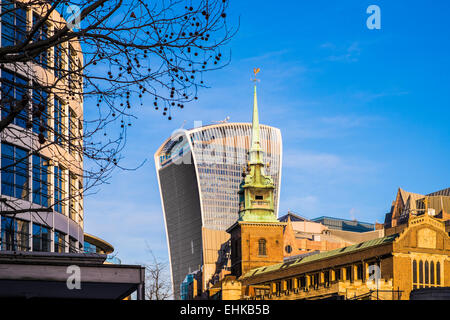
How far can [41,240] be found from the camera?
4403 cm

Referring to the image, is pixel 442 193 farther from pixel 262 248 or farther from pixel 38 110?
pixel 38 110

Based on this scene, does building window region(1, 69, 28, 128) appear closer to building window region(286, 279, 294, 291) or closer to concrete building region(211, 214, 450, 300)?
concrete building region(211, 214, 450, 300)

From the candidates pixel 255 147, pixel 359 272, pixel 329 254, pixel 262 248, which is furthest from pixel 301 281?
pixel 255 147

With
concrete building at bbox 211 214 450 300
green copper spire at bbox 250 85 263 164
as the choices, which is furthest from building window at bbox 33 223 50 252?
green copper spire at bbox 250 85 263 164

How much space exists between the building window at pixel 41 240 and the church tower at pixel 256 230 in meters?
80.2

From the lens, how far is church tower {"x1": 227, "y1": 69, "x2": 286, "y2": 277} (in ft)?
406

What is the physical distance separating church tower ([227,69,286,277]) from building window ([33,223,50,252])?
80.2m

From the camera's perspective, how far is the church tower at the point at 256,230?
12381 centimetres

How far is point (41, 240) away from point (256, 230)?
271 ft

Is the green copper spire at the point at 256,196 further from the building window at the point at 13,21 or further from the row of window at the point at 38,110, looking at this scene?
the building window at the point at 13,21

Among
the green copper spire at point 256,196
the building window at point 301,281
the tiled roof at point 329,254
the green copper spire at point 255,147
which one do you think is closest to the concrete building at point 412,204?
the green copper spire at point 255,147

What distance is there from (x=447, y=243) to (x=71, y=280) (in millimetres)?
63774
